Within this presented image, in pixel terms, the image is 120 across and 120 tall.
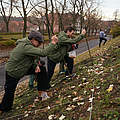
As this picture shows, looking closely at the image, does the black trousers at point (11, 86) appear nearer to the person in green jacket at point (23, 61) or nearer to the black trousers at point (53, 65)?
the person in green jacket at point (23, 61)

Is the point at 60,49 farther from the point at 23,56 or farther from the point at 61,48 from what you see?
the point at 23,56

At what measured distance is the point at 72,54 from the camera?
513cm

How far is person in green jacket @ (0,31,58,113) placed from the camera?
3.06 m

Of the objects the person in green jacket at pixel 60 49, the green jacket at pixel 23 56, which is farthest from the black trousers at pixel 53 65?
the green jacket at pixel 23 56

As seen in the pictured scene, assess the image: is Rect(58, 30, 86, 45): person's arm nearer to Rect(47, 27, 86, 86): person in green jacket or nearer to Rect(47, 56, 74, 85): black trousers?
Rect(47, 27, 86, 86): person in green jacket

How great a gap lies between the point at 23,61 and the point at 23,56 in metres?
0.12

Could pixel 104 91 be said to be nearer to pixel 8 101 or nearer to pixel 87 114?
pixel 87 114

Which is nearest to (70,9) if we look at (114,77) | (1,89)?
(1,89)

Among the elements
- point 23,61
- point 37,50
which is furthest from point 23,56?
point 37,50

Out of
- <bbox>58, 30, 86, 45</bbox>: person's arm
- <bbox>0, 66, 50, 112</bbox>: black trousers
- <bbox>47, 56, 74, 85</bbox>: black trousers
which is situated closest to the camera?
<bbox>0, 66, 50, 112</bbox>: black trousers

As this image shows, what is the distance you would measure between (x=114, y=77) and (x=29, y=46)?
203cm

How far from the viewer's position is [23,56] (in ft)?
10.6

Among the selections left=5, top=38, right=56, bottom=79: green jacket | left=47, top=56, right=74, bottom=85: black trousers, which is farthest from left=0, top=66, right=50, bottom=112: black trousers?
left=47, top=56, right=74, bottom=85: black trousers

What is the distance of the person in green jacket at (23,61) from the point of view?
3.06m
